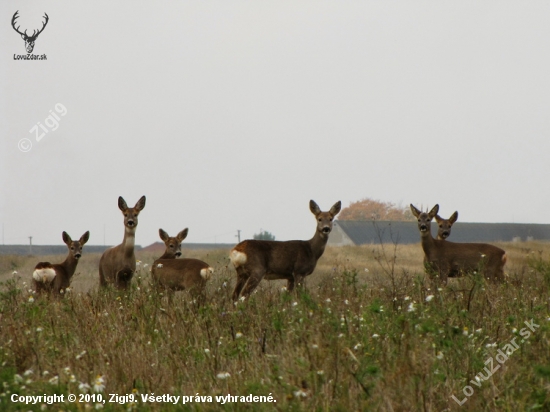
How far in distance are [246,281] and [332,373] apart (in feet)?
24.3

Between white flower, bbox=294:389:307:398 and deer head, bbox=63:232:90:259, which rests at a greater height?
deer head, bbox=63:232:90:259

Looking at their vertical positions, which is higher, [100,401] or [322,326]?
[322,326]

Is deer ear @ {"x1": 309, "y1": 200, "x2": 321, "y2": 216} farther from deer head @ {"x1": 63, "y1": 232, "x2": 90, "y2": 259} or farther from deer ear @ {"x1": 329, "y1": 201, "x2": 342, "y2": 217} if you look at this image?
deer head @ {"x1": 63, "y1": 232, "x2": 90, "y2": 259}

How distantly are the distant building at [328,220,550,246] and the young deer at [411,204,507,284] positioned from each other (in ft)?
141

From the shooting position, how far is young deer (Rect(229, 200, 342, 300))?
40.1 ft

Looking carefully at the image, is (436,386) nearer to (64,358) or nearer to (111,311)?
(64,358)

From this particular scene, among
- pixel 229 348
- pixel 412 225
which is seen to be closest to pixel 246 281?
pixel 229 348

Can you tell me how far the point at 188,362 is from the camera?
5.96 metres

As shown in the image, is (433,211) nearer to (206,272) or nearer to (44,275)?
(206,272)

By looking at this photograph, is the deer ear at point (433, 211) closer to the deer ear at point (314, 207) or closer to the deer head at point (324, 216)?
the deer head at point (324, 216)

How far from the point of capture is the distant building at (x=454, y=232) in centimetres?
6050

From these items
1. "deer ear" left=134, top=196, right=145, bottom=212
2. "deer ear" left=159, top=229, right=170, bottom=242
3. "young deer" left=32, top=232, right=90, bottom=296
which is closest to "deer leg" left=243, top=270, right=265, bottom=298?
"deer ear" left=134, top=196, right=145, bottom=212

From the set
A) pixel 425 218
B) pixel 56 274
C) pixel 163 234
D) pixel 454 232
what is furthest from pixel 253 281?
pixel 454 232

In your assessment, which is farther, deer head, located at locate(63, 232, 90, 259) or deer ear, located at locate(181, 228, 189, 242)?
deer ear, located at locate(181, 228, 189, 242)
